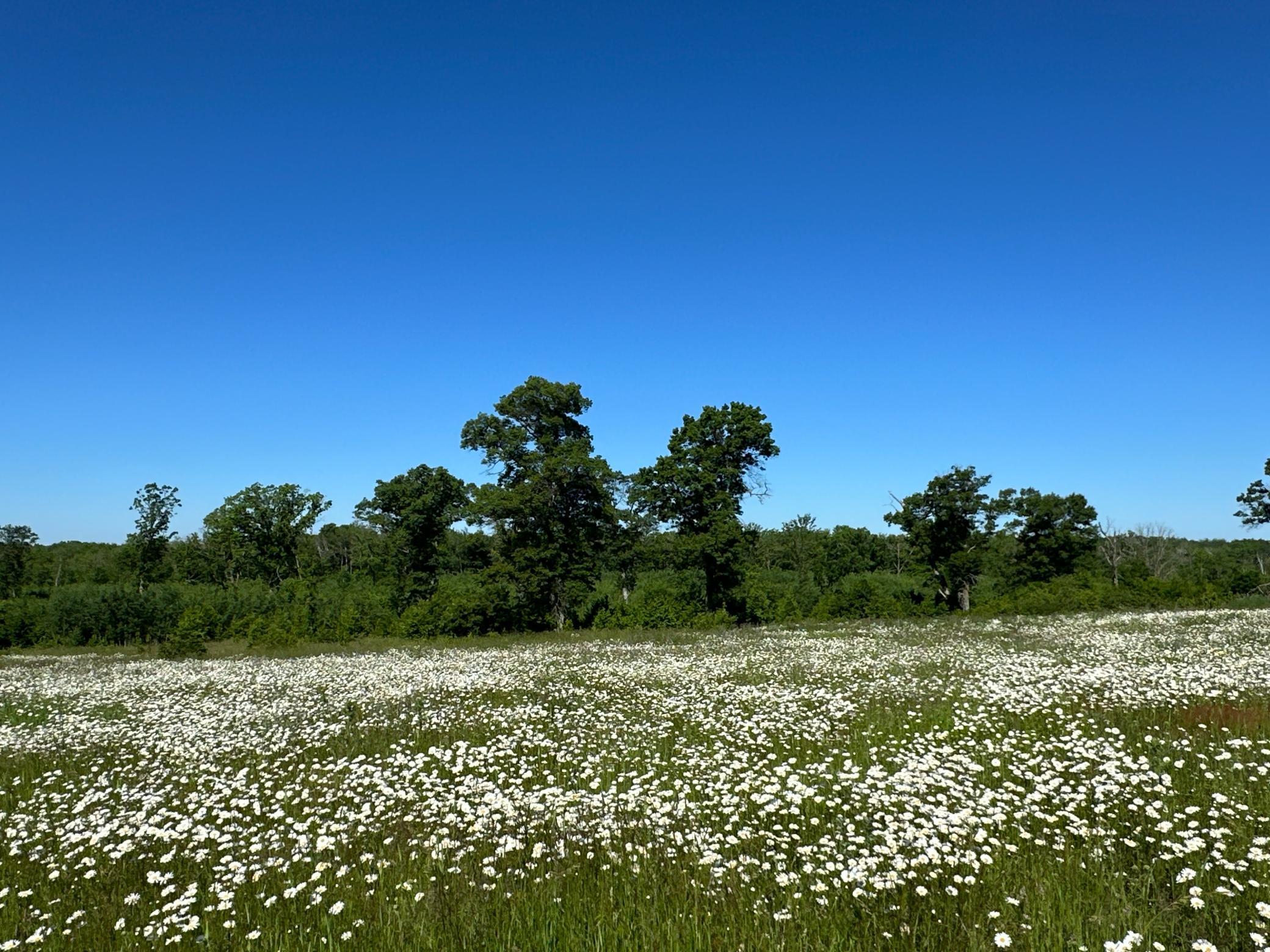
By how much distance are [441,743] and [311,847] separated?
405 centimetres

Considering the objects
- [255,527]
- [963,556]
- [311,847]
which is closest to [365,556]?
[255,527]

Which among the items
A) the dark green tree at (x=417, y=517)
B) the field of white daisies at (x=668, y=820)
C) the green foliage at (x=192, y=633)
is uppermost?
the dark green tree at (x=417, y=517)

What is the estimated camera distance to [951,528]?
50844 millimetres

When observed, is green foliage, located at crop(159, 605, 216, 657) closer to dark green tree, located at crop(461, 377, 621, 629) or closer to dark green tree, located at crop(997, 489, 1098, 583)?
dark green tree, located at crop(461, 377, 621, 629)

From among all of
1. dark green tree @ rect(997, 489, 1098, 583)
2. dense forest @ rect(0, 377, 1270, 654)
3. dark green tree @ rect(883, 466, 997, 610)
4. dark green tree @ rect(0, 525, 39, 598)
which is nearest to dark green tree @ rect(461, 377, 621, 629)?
dense forest @ rect(0, 377, 1270, 654)

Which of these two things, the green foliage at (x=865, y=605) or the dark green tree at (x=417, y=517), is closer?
the green foliage at (x=865, y=605)

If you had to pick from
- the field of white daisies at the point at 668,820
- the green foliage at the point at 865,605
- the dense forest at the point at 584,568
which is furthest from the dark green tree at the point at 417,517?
the field of white daisies at the point at 668,820

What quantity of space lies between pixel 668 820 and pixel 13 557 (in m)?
95.6

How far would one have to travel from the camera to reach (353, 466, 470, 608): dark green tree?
2046 inches

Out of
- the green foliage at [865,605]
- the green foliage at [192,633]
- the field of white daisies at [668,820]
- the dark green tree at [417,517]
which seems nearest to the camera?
the field of white daisies at [668,820]

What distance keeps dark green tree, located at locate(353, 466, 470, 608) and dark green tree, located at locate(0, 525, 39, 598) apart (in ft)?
154

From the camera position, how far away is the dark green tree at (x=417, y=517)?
171 feet

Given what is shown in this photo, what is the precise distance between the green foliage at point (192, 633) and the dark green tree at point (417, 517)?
40.7 ft

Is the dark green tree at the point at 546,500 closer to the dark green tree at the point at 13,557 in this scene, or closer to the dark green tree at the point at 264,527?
the dark green tree at the point at 264,527
